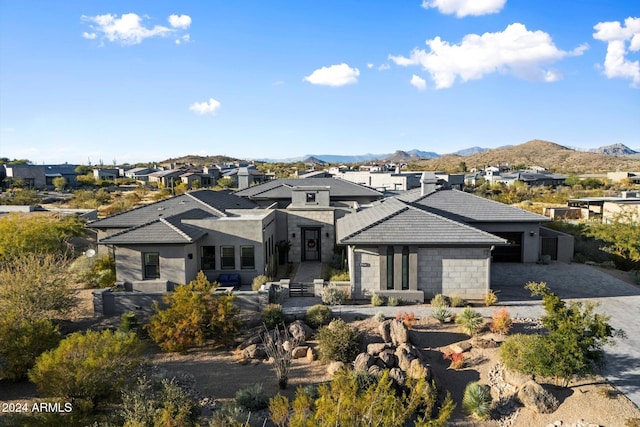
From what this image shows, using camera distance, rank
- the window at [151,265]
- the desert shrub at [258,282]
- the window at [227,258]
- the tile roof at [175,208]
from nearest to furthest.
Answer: the window at [151,265]
the desert shrub at [258,282]
the window at [227,258]
the tile roof at [175,208]

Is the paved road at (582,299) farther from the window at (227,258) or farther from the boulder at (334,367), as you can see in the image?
the window at (227,258)

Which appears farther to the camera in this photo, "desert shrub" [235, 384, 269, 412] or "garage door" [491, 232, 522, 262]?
"garage door" [491, 232, 522, 262]

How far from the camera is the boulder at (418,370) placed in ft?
43.0

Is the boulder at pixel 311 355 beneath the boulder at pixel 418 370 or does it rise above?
beneath

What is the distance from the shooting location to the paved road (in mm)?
13945

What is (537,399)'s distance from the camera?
1226cm

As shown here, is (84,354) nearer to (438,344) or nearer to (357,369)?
(357,369)

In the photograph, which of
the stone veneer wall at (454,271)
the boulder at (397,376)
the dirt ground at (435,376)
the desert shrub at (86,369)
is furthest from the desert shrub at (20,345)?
the stone veneer wall at (454,271)

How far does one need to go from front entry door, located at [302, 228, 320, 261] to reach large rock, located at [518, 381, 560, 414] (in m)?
17.8

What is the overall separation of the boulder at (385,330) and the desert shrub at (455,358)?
2.06 m

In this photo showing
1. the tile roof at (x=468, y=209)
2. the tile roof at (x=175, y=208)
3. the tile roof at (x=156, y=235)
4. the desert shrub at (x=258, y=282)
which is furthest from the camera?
the tile roof at (x=468, y=209)

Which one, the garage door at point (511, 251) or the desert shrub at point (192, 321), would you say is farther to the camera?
the garage door at point (511, 251)

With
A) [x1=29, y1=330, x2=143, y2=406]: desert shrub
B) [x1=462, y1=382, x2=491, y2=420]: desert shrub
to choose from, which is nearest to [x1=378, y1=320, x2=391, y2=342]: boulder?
[x1=462, y1=382, x2=491, y2=420]: desert shrub

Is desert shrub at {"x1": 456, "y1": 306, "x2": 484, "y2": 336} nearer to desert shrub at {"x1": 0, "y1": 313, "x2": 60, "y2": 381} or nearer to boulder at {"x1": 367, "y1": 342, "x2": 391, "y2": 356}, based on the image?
boulder at {"x1": 367, "y1": 342, "x2": 391, "y2": 356}
